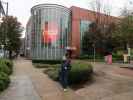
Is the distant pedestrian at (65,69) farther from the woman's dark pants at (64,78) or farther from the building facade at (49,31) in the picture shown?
the building facade at (49,31)

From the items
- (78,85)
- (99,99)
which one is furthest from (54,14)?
(99,99)

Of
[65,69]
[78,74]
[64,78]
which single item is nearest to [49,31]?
[78,74]

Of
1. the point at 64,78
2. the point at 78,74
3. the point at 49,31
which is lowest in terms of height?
the point at 64,78

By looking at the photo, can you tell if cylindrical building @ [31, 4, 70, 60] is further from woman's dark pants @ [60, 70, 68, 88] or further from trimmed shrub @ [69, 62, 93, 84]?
woman's dark pants @ [60, 70, 68, 88]

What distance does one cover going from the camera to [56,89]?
13.7m

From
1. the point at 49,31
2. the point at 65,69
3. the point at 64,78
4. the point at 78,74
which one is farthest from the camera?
the point at 49,31

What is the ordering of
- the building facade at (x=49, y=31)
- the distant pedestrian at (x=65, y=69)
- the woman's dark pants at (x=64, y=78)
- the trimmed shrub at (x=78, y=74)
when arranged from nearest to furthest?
the distant pedestrian at (x=65, y=69) < the woman's dark pants at (x=64, y=78) < the trimmed shrub at (x=78, y=74) < the building facade at (x=49, y=31)

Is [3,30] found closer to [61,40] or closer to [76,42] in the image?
[61,40]

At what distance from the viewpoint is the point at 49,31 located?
52.6 meters

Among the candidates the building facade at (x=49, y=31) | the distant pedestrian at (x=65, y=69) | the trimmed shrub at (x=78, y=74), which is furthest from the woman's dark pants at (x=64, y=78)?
the building facade at (x=49, y=31)

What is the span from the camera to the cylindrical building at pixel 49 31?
51.4 m

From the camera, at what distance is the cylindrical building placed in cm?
5138

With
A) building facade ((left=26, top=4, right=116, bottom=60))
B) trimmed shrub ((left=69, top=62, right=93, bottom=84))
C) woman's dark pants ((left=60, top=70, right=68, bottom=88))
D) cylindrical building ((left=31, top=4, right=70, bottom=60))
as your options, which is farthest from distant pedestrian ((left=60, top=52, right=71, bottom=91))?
→ cylindrical building ((left=31, top=4, right=70, bottom=60))

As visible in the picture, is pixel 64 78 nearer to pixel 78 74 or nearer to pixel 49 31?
pixel 78 74
